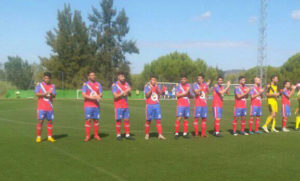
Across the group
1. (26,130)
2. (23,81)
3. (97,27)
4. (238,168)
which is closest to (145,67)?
(97,27)

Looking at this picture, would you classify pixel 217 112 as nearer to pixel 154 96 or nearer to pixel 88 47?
pixel 154 96

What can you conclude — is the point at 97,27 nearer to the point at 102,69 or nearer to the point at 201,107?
the point at 102,69

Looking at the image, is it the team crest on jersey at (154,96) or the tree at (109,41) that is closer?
the team crest on jersey at (154,96)

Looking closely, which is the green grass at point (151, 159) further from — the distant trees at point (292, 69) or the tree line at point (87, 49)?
the distant trees at point (292, 69)

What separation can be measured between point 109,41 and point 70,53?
8.85 metres

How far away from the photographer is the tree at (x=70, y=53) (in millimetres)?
60188

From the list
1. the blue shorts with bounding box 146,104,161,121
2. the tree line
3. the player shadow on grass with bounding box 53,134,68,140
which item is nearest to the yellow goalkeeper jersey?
the blue shorts with bounding box 146,104,161,121

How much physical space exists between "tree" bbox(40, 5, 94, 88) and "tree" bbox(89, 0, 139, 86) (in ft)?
6.97

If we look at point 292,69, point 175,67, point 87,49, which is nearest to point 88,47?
point 87,49

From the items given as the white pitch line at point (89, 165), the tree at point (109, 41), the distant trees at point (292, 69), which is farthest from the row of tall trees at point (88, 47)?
the white pitch line at point (89, 165)

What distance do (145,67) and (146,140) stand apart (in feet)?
225

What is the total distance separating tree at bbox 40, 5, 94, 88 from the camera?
6019 centimetres

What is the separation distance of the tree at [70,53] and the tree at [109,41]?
2.13 metres

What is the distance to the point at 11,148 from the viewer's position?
8047 millimetres
